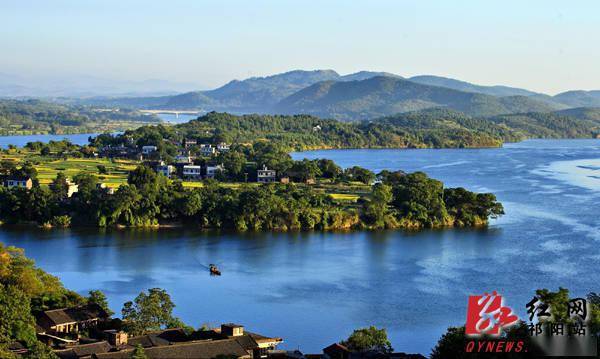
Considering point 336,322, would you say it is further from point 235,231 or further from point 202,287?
point 235,231

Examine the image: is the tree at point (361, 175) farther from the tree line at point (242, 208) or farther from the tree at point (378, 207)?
the tree at point (378, 207)

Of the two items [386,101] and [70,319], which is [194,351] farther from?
[386,101]

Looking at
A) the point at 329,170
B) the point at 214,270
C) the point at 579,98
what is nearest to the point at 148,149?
the point at 329,170

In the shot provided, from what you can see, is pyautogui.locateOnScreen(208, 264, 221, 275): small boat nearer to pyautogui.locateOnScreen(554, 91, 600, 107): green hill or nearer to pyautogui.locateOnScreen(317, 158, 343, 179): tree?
pyautogui.locateOnScreen(317, 158, 343, 179): tree

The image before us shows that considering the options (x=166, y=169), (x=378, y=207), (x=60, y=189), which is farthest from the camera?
(x=166, y=169)

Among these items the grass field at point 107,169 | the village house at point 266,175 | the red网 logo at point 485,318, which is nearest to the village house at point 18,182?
the grass field at point 107,169

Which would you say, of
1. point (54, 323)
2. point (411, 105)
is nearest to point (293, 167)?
point (54, 323)

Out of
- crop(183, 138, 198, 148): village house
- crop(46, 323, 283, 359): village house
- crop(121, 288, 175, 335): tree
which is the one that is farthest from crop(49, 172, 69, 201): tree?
crop(183, 138, 198, 148): village house
